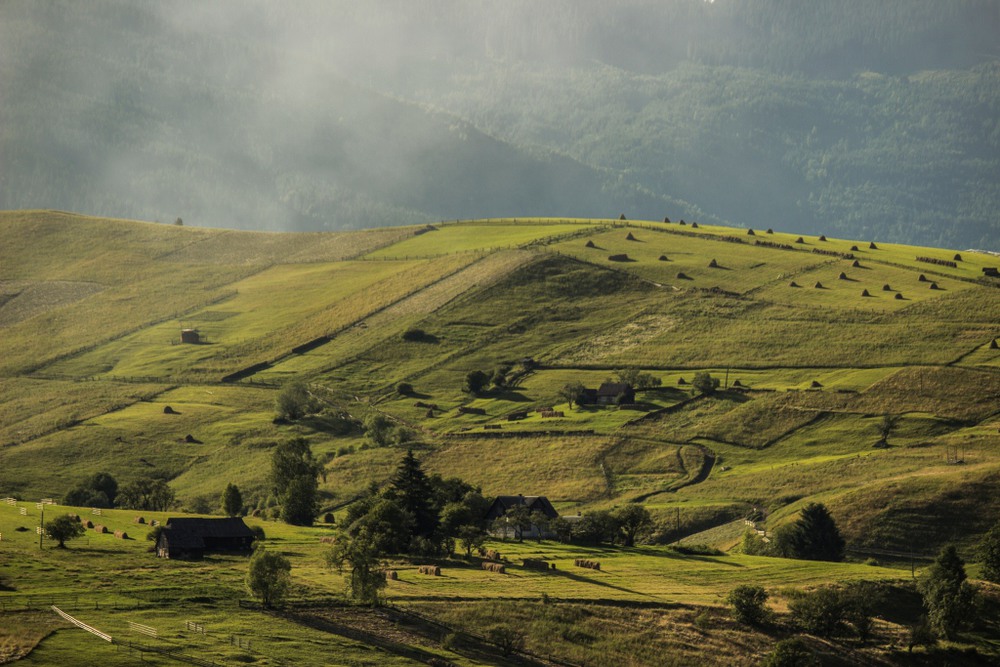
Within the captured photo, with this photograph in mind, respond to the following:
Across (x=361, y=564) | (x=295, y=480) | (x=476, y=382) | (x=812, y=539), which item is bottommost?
(x=361, y=564)

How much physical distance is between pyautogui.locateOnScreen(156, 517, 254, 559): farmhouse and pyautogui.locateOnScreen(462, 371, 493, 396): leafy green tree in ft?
204

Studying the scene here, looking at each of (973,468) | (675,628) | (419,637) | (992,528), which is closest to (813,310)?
(973,468)

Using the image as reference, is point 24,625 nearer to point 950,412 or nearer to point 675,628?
point 675,628

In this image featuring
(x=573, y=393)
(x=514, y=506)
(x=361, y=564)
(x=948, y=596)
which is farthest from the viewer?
(x=573, y=393)

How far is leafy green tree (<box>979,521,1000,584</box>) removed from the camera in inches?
4296

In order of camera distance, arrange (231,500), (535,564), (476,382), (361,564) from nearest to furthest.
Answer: (361,564) → (535,564) → (231,500) → (476,382)

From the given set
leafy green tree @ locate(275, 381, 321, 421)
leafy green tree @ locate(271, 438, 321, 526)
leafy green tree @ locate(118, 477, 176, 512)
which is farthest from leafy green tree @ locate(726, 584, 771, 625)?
leafy green tree @ locate(275, 381, 321, 421)

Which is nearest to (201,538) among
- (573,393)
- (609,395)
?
(573,393)

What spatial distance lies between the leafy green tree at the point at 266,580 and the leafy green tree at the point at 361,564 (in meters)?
4.97

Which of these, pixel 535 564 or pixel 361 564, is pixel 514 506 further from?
pixel 361 564

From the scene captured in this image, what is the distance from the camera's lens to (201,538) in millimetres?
105938

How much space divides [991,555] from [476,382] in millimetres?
72825

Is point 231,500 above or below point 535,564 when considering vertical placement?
above

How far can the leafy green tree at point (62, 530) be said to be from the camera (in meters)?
101
